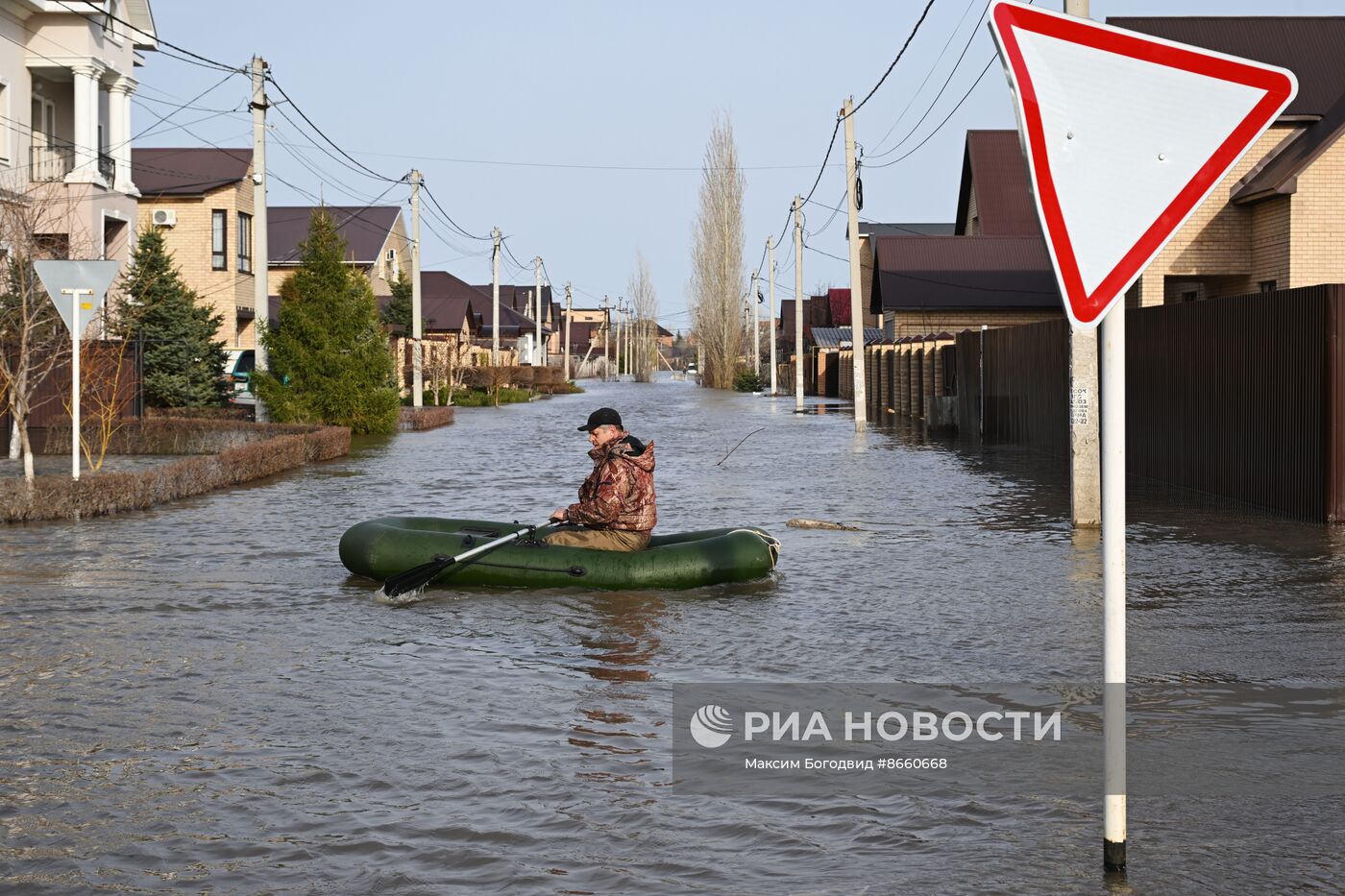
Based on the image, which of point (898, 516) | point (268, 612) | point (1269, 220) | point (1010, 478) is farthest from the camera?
point (1269, 220)

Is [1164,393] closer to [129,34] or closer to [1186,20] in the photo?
[1186,20]

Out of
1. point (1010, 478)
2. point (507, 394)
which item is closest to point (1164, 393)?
point (1010, 478)

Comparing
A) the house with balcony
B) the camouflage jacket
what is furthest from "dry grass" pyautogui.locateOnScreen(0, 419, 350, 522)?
the camouflage jacket

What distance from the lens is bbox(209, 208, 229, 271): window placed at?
5441 cm

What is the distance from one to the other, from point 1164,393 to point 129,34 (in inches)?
1149

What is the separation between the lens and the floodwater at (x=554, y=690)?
18.4ft

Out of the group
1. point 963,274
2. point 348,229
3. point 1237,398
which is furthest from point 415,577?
point 348,229

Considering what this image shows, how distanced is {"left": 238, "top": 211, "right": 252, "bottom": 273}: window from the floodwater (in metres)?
38.9

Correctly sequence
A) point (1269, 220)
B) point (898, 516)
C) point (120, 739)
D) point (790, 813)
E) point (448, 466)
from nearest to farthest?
point (790, 813), point (120, 739), point (898, 516), point (448, 466), point (1269, 220)

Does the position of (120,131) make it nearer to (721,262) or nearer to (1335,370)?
(1335,370)

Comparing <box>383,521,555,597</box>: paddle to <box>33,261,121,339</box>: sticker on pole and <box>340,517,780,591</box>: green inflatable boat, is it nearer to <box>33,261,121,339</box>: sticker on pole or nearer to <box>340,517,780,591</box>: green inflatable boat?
<box>340,517,780,591</box>: green inflatable boat

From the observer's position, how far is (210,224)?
54.4 meters

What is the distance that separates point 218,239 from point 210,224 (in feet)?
2.29

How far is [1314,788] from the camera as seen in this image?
21.0ft
